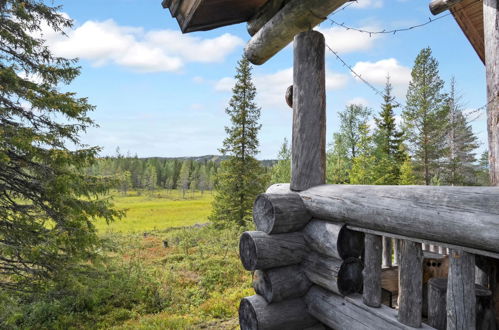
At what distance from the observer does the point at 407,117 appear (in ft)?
95.7

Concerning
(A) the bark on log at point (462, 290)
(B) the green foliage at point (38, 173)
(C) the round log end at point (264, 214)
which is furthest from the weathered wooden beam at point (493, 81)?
(B) the green foliage at point (38, 173)

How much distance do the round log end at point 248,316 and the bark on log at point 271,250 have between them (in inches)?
18.3

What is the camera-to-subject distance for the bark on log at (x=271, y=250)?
3.67 meters

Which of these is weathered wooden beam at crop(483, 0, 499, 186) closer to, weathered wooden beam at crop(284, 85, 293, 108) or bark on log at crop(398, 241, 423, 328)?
bark on log at crop(398, 241, 423, 328)

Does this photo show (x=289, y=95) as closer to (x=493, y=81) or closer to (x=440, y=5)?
(x=493, y=81)

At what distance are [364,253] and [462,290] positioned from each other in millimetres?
1206

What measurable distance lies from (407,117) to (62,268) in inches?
1140

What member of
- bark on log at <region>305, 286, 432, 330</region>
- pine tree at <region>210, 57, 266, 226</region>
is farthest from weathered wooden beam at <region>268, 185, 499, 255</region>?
pine tree at <region>210, 57, 266, 226</region>

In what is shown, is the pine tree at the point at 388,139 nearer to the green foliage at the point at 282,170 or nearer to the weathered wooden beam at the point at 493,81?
the green foliage at the point at 282,170

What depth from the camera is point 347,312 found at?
325cm

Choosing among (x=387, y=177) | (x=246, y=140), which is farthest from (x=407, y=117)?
(x=246, y=140)

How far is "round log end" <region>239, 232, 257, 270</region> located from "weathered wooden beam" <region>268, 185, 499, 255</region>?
962mm

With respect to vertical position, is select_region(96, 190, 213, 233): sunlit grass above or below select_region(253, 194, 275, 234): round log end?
below

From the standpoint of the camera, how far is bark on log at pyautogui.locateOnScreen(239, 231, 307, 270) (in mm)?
3668
